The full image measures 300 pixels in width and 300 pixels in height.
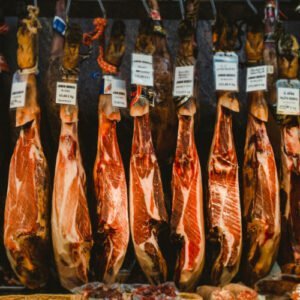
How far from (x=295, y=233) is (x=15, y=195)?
1.40m

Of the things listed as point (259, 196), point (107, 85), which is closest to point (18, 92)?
point (107, 85)

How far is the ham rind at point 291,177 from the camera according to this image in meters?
3.27

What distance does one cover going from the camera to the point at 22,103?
10.6 ft

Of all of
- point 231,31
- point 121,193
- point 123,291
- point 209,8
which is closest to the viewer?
point 123,291

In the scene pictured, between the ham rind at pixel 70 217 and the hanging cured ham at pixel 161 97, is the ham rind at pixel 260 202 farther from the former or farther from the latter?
the ham rind at pixel 70 217

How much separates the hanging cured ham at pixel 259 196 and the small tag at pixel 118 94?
66 centimetres

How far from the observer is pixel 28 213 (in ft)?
10.1

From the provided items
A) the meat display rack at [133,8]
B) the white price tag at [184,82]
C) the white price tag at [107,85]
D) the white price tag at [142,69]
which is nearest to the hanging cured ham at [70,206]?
the white price tag at [107,85]

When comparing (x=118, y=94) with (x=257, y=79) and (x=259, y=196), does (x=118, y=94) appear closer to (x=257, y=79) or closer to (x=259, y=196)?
(x=257, y=79)

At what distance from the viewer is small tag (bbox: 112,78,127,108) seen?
327 cm

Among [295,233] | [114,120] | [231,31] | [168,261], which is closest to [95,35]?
[114,120]

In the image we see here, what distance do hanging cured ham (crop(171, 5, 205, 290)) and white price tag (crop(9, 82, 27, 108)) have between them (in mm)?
767

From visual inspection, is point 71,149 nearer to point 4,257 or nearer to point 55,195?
point 55,195

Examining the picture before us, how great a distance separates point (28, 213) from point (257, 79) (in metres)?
1.32
